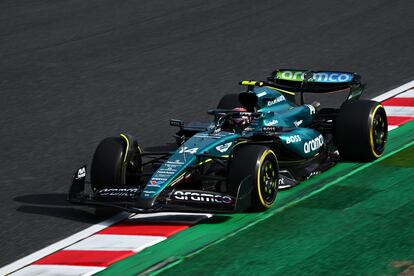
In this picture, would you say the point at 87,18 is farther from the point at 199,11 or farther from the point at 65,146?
the point at 65,146

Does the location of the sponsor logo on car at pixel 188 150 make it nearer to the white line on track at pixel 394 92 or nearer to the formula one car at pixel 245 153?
the formula one car at pixel 245 153

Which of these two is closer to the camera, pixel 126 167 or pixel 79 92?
pixel 126 167

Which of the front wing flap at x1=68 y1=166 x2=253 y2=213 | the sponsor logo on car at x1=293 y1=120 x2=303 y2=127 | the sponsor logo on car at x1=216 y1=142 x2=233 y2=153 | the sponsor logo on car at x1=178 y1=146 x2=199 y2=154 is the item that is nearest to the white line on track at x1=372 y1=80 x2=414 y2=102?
the sponsor logo on car at x1=293 y1=120 x2=303 y2=127

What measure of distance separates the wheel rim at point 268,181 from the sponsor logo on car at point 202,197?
0.47 metres

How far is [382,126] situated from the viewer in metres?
11.0

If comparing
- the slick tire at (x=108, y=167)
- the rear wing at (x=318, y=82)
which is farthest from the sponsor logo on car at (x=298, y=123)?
the slick tire at (x=108, y=167)

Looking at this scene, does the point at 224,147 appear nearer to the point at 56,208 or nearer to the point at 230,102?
the point at 56,208

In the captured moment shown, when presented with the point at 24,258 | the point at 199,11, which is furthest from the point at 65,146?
the point at 199,11

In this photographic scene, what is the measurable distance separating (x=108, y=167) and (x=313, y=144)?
2323mm

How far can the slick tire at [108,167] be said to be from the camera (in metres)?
9.68

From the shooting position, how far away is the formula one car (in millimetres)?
9078

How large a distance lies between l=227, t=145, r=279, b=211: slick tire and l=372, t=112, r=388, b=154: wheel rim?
1861mm

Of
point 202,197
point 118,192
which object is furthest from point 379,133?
point 118,192

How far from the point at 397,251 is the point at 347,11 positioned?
37.2 feet
